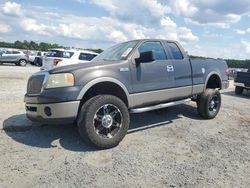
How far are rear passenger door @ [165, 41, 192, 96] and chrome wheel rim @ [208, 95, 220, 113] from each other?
2.81 feet

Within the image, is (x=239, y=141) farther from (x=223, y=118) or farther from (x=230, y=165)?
(x=223, y=118)

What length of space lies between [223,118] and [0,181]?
226 inches

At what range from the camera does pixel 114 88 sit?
5.75 metres

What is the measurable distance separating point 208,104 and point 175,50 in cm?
159

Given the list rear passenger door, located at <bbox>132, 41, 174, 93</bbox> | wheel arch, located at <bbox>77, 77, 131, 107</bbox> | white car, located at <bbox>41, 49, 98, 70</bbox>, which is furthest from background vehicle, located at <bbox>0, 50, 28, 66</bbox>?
wheel arch, located at <bbox>77, 77, 131, 107</bbox>

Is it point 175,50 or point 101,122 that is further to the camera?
point 175,50

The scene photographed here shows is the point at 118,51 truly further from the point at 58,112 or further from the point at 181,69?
the point at 58,112

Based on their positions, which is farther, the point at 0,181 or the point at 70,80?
the point at 70,80

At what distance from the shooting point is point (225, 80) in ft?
27.5

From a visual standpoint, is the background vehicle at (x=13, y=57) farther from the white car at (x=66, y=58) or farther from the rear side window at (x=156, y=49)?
the rear side window at (x=156, y=49)

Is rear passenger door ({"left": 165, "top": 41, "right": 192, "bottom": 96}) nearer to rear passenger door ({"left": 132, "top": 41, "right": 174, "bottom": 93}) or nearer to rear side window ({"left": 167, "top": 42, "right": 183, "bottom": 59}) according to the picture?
rear side window ({"left": 167, "top": 42, "right": 183, "bottom": 59})

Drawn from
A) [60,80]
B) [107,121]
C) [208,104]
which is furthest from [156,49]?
[60,80]

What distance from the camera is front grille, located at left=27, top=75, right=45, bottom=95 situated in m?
5.37

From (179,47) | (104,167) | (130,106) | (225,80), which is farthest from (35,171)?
(225,80)
